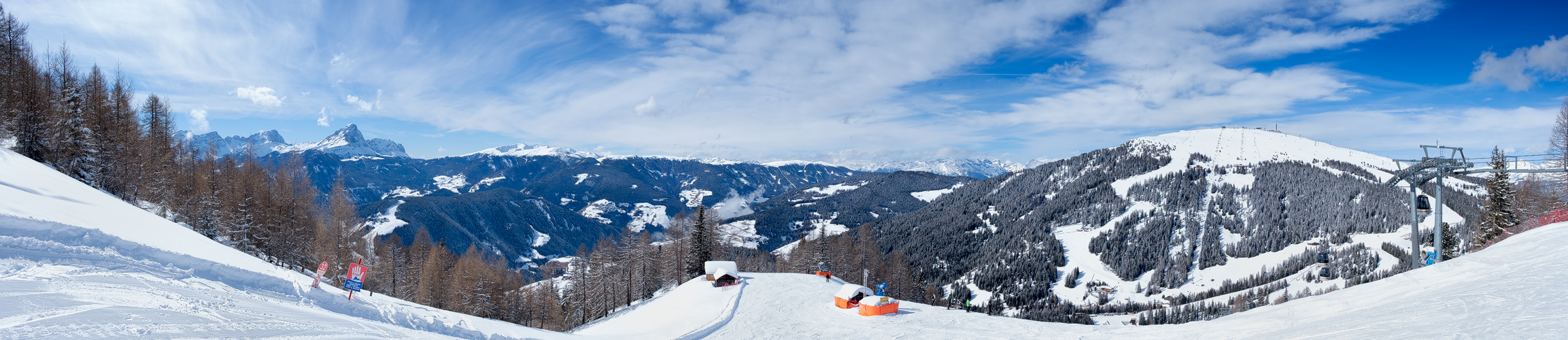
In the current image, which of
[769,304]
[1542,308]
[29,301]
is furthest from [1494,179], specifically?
[29,301]

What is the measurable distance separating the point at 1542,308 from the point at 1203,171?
15731 centimetres

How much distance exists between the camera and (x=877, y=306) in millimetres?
24922

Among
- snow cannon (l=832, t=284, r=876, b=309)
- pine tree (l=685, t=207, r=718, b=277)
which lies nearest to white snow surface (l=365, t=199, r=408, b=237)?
pine tree (l=685, t=207, r=718, b=277)

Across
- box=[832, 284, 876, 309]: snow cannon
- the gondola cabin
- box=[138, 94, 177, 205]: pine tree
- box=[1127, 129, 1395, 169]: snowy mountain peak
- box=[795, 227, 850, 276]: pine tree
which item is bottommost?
box=[795, 227, 850, 276]: pine tree

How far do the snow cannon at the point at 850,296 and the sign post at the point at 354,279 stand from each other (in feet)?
66.4

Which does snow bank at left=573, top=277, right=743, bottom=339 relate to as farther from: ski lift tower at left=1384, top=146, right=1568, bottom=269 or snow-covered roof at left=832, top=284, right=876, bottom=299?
ski lift tower at left=1384, top=146, right=1568, bottom=269

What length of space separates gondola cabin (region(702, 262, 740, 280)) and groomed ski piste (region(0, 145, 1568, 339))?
1695 cm

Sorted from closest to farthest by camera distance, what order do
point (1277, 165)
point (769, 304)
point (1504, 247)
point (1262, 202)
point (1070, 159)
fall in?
point (1504, 247), point (769, 304), point (1262, 202), point (1277, 165), point (1070, 159)

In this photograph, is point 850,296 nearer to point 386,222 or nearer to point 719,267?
point 719,267

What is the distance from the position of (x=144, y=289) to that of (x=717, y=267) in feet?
101

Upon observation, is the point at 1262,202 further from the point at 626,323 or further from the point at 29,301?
the point at 29,301

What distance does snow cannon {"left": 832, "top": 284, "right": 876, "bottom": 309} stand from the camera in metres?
27.2

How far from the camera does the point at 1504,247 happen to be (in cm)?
1652

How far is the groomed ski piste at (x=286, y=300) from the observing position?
8.53 metres
